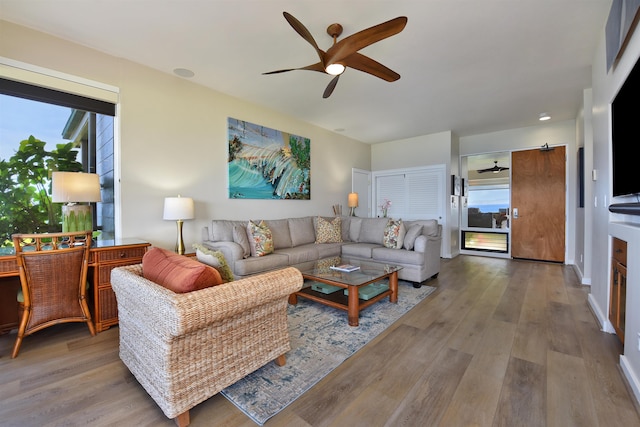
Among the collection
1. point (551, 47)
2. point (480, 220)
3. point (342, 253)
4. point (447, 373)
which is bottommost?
point (447, 373)

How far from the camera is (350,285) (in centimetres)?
256

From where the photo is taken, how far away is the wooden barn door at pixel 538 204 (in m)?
5.23

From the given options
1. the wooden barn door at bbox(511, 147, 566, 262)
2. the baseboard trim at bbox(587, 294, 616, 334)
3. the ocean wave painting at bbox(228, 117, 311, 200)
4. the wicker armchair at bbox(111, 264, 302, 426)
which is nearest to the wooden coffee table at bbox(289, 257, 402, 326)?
the wicker armchair at bbox(111, 264, 302, 426)

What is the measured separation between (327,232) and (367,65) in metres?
2.81

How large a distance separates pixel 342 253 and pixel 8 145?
13.2 feet

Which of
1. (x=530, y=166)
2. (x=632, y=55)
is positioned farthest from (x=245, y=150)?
(x=530, y=166)

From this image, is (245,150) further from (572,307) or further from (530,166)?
(530,166)

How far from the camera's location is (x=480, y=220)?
21.6 feet

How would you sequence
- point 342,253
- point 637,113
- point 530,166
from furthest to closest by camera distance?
point 530,166
point 342,253
point 637,113

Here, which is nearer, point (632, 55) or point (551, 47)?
point (632, 55)

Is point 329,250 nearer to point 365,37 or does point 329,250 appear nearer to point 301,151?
point 301,151

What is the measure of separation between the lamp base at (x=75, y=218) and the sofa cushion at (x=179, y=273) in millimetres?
1362

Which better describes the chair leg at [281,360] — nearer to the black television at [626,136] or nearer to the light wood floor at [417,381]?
the light wood floor at [417,381]

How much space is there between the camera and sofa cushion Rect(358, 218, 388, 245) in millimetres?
4566
